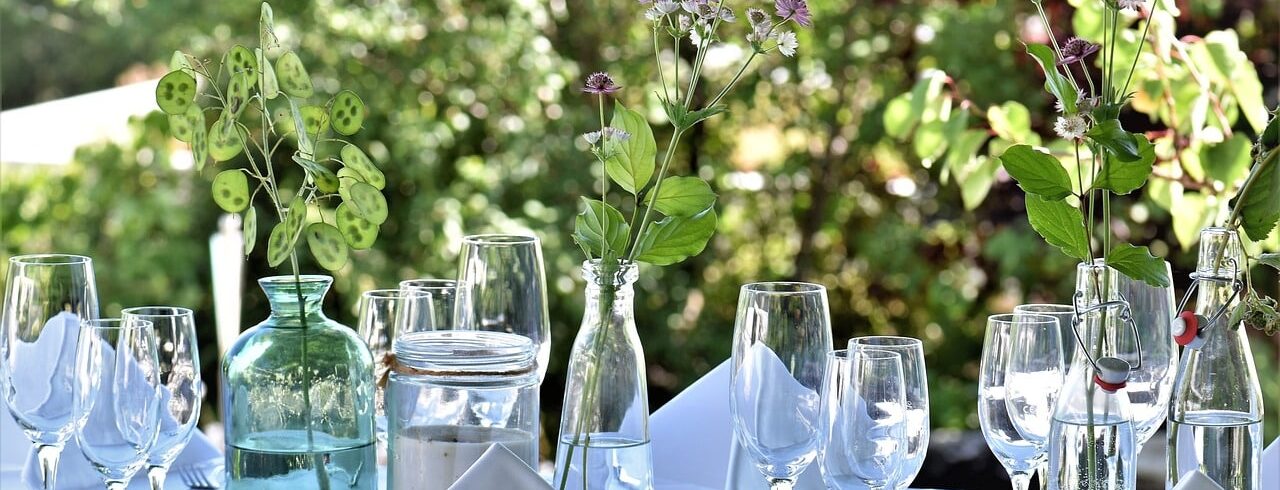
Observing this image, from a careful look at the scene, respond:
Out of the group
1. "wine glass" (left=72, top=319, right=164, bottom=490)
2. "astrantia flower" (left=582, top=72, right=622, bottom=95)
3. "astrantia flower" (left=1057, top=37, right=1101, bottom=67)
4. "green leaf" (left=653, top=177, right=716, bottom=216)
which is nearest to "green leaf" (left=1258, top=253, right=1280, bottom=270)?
"astrantia flower" (left=1057, top=37, right=1101, bottom=67)

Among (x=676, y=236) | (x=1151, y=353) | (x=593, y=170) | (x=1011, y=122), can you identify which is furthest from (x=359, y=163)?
(x=593, y=170)

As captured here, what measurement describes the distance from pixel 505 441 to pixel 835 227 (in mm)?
3324

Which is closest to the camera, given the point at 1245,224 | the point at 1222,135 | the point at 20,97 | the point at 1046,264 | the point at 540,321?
the point at 1245,224

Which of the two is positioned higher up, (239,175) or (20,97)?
(20,97)

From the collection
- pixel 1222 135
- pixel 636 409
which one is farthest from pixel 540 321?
pixel 1222 135

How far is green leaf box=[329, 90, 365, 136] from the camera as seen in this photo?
1213mm

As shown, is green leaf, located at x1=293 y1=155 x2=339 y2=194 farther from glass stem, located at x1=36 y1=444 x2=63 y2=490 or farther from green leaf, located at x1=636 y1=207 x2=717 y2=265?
glass stem, located at x1=36 y1=444 x2=63 y2=490

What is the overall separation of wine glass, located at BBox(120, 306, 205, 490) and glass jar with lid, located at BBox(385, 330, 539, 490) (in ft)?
0.63

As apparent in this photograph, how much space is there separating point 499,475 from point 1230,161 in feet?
4.53

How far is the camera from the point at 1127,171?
3.65 ft

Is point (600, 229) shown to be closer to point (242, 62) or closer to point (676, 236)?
point (676, 236)

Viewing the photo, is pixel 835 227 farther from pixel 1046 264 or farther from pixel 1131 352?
pixel 1131 352

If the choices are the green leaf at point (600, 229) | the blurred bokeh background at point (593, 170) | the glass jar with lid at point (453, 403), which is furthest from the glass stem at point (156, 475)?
the blurred bokeh background at point (593, 170)

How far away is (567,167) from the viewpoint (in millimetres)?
3990
